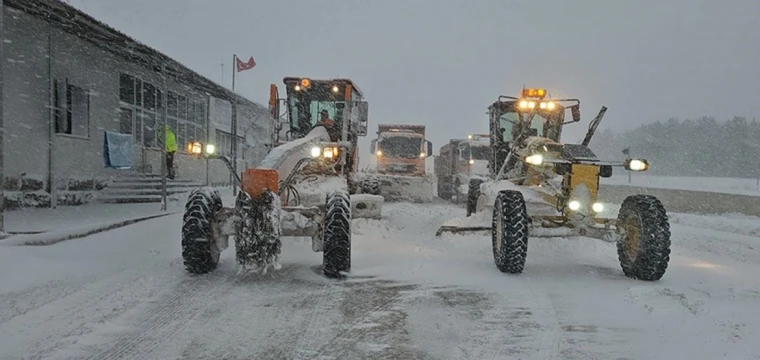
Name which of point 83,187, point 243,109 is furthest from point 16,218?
point 243,109

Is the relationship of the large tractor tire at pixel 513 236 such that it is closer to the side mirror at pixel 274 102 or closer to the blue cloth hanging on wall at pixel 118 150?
the side mirror at pixel 274 102

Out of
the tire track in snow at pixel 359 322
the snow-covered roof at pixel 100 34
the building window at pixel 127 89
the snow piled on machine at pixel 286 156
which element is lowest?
the tire track in snow at pixel 359 322

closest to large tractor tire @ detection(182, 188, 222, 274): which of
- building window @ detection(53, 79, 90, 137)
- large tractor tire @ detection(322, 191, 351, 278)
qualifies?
large tractor tire @ detection(322, 191, 351, 278)

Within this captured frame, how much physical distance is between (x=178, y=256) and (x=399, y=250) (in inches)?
122

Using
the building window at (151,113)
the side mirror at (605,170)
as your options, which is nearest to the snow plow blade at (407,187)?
the building window at (151,113)

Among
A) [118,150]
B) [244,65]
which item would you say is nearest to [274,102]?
[118,150]

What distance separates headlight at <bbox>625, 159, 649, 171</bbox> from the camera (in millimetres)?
6725

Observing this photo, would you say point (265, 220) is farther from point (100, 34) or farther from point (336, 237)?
point (100, 34)

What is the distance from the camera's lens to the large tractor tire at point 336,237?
20.3 ft

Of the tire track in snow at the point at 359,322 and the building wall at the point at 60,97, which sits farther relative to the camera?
the building wall at the point at 60,97

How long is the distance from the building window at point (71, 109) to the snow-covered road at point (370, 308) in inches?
243

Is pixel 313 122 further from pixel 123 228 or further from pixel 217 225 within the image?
pixel 217 225

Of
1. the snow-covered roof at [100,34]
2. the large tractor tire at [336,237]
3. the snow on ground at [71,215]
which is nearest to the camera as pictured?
the large tractor tire at [336,237]

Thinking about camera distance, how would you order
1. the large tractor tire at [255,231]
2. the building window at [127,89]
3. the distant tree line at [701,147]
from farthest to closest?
1. the distant tree line at [701,147]
2. the building window at [127,89]
3. the large tractor tire at [255,231]
